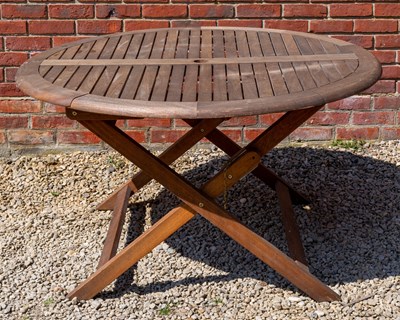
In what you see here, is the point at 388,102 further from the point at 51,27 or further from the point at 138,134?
the point at 51,27

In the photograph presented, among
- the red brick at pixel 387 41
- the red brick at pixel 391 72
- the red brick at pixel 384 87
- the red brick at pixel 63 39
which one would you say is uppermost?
the red brick at pixel 63 39

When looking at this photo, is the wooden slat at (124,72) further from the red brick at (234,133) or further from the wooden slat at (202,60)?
the red brick at (234,133)

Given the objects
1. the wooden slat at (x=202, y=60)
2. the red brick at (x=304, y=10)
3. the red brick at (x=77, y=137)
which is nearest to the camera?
the wooden slat at (x=202, y=60)

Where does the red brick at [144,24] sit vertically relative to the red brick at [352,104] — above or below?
above

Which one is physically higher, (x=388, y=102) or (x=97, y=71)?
(x=97, y=71)

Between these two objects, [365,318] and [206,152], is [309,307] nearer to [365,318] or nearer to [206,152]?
[365,318]

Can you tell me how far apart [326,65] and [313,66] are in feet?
0.19

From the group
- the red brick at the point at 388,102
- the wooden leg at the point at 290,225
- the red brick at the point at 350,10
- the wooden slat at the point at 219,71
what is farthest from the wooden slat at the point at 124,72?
the red brick at the point at 388,102

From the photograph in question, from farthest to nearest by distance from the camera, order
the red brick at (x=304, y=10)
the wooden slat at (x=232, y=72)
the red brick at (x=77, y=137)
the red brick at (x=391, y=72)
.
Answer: the red brick at (x=77, y=137), the red brick at (x=391, y=72), the red brick at (x=304, y=10), the wooden slat at (x=232, y=72)

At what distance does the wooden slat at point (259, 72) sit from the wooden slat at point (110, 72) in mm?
575

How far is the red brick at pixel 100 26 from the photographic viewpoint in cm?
459

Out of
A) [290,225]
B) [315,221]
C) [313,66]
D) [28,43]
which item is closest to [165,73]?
[313,66]

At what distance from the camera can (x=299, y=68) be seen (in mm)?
3299

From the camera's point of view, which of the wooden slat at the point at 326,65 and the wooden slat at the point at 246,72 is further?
the wooden slat at the point at 326,65
